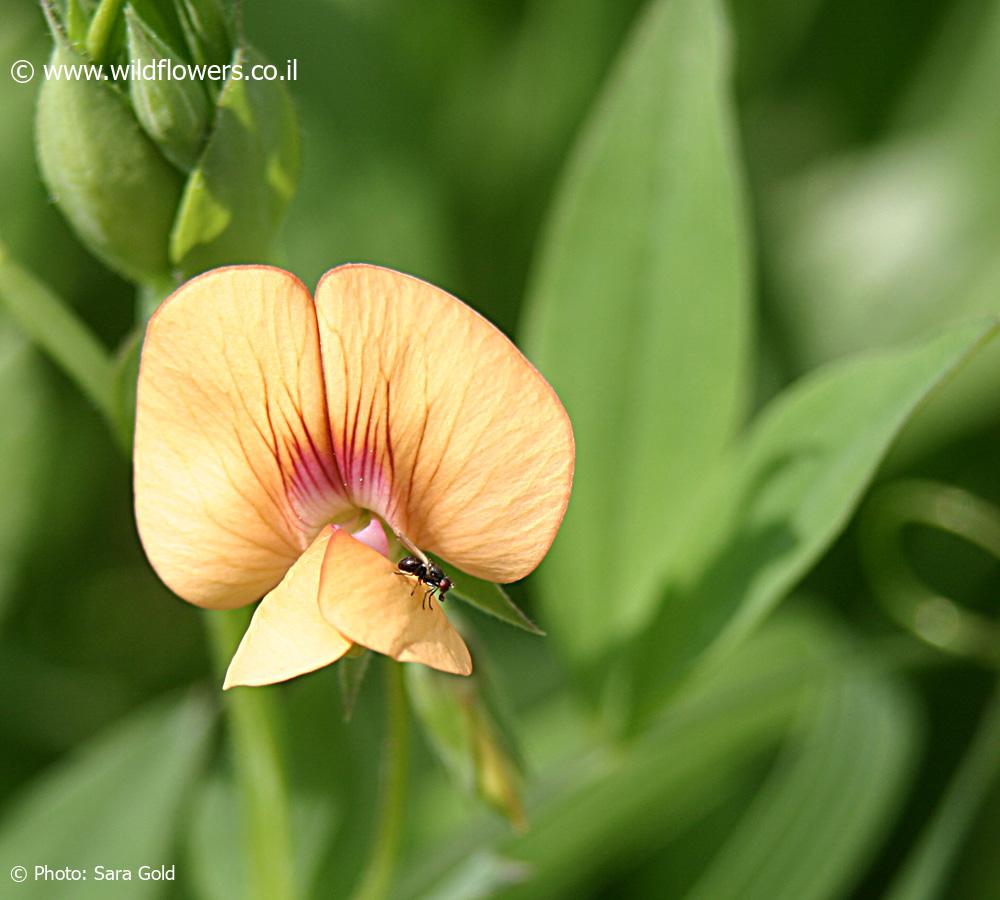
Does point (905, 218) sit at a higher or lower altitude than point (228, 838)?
higher

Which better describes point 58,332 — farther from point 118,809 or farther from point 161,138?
point 118,809

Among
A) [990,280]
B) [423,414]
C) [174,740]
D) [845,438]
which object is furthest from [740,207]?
[990,280]

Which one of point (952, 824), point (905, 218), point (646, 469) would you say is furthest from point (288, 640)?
point (905, 218)

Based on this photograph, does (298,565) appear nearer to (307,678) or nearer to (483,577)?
(483,577)

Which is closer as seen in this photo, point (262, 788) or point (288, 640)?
point (288, 640)
